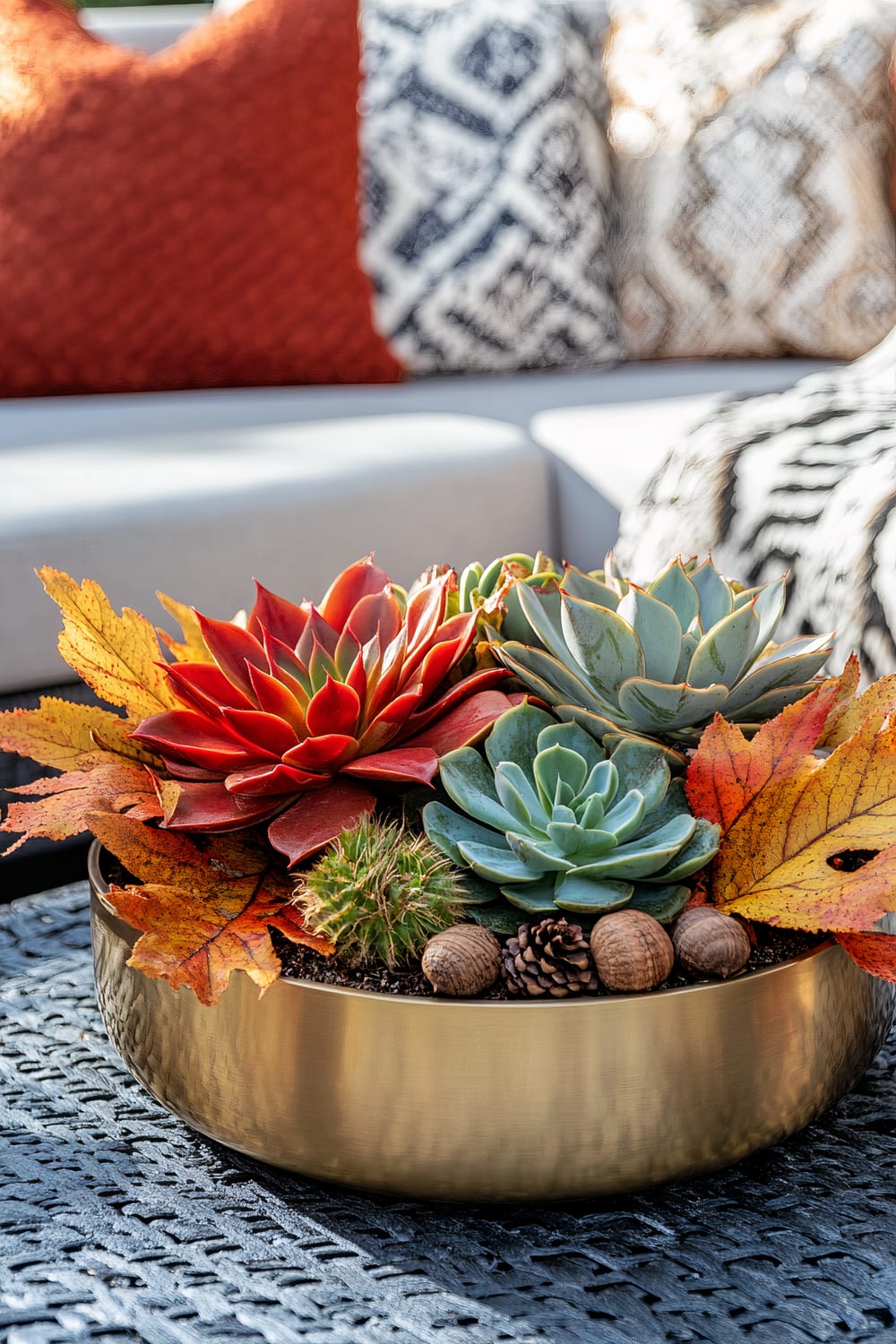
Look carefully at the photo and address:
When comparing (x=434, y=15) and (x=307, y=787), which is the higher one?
(x=434, y=15)

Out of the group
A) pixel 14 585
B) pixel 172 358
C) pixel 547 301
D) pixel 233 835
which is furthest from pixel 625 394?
pixel 233 835

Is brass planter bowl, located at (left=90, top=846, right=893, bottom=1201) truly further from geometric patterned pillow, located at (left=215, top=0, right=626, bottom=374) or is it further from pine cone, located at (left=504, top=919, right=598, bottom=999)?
geometric patterned pillow, located at (left=215, top=0, right=626, bottom=374)

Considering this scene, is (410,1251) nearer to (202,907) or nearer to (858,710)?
(202,907)

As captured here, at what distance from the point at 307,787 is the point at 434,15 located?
66.1 inches

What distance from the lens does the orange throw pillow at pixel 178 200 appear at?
1.48 meters

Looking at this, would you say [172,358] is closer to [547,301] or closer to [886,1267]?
[547,301]

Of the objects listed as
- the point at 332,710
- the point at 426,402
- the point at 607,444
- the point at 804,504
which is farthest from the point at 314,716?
the point at 426,402

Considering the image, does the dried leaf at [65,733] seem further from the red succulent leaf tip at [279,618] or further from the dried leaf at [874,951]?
the dried leaf at [874,951]

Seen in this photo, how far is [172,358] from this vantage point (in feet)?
5.15

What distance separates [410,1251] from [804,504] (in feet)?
1.99

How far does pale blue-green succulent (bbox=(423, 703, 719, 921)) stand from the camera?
0.37 metres

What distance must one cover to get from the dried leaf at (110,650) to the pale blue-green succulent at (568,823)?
13 cm

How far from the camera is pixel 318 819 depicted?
40cm

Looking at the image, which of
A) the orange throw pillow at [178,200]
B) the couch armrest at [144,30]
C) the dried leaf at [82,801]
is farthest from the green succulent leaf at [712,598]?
the couch armrest at [144,30]
